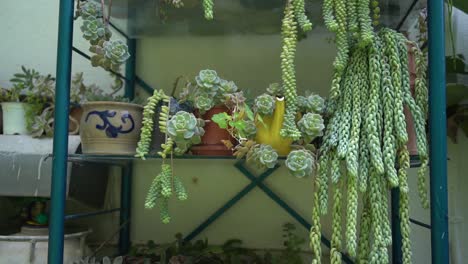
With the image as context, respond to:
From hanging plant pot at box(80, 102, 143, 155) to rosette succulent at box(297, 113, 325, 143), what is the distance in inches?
23.5

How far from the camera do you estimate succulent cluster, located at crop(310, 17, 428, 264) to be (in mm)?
1253

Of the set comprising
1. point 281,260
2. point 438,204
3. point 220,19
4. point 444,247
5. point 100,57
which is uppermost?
point 220,19

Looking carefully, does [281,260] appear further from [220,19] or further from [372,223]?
[220,19]

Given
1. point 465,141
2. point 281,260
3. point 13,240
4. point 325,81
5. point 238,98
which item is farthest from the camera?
point 325,81

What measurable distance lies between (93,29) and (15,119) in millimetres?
679

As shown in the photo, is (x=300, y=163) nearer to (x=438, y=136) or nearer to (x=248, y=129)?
(x=248, y=129)

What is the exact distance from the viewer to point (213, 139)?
1477mm

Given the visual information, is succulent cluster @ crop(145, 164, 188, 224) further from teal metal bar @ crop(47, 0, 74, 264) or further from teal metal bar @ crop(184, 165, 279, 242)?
teal metal bar @ crop(184, 165, 279, 242)

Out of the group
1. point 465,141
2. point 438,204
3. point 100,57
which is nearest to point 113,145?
point 100,57

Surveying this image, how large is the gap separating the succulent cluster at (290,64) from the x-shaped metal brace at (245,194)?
0.69m

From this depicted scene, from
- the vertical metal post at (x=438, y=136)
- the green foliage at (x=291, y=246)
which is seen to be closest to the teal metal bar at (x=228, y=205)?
the green foliage at (x=291, y=246)

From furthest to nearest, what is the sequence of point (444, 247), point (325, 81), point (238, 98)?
1. point (325, 81)
2. point (238, 98)
3. point (444, 247)

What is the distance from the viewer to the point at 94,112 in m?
1.53

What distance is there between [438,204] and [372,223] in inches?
7.8
